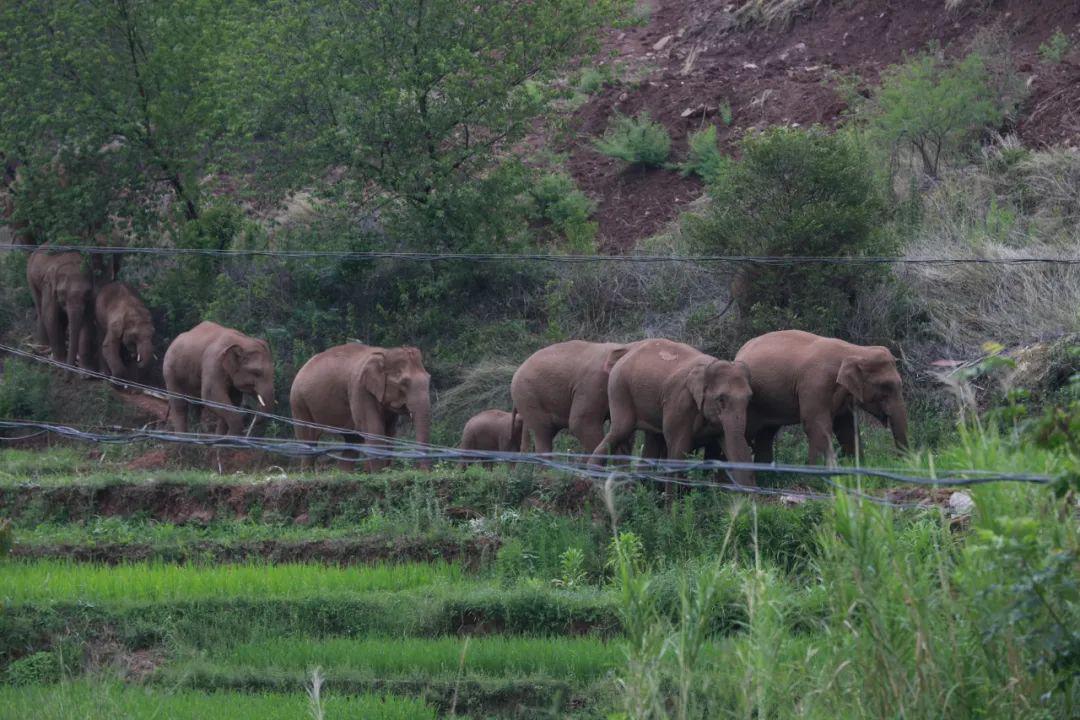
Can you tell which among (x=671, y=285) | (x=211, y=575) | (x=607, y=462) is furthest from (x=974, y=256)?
(x=211, y=575)

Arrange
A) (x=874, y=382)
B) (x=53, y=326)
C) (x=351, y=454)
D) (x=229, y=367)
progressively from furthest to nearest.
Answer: (x=53, y=326) < (x=229, y=367) < (x=351, y=454) < (x=874, y=382)

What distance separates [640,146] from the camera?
1308 inches

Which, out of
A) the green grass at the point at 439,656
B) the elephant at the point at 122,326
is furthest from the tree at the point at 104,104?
the green grass at the point at 439,656

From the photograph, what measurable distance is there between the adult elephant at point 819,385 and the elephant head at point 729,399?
35.1 inches

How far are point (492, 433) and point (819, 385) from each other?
18.8 feet

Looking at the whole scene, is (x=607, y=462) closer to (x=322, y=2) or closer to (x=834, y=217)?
(x=834, y=217)

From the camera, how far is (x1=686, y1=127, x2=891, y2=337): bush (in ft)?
73.0

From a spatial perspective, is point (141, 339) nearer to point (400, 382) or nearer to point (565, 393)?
point (400, 382)

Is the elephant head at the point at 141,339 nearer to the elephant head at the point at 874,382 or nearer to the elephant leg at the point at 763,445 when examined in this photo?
the elephant leg at the point at 763,445

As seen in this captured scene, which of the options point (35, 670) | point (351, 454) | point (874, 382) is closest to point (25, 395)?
point (351, 454)

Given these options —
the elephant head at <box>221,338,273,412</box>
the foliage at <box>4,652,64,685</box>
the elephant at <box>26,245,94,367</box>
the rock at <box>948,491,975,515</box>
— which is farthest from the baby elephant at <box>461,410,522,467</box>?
the elephant at <box>26,245,94,367</box>

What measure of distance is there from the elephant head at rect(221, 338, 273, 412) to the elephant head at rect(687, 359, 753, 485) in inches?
336

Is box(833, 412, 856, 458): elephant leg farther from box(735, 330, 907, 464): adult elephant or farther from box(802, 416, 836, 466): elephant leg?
box(802, 416, 836, 466): elephant leg

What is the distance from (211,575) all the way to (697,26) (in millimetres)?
28583
